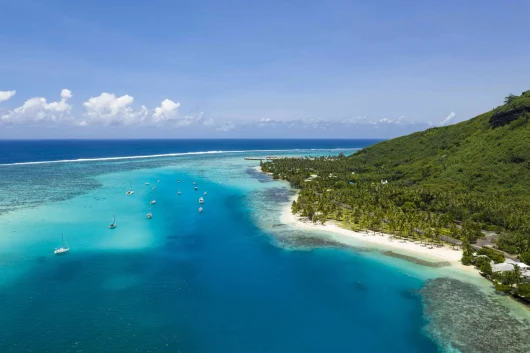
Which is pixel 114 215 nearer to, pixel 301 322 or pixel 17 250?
pixel 17 250

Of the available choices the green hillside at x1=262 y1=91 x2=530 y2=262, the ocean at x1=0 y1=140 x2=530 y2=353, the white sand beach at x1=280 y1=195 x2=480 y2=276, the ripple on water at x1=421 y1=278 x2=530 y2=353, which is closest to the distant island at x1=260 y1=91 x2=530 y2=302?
the green hillside at x1=262 y1=91 x2=530 y2=262

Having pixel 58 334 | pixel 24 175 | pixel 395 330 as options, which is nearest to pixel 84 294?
pixel 58 334

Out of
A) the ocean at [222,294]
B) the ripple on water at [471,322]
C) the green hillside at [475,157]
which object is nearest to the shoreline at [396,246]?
the ocean at [222,294]

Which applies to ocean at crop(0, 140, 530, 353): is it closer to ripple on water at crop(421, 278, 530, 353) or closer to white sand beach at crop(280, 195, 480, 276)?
ripple on water at crop(421, 278, 530, 353)

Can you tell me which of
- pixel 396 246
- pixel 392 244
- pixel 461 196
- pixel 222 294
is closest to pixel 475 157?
pixel 461 196

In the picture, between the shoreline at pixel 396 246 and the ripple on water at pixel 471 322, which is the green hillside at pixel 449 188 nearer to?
the shoreline at pixel 396 246
